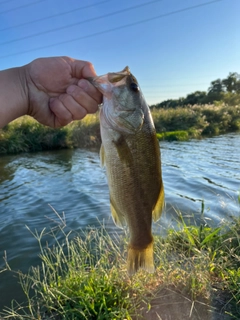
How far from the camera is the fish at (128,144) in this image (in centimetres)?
227

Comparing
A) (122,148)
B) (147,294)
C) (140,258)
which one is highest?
(122,148)

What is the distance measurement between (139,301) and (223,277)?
3.71ft

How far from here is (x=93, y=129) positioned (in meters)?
23.6

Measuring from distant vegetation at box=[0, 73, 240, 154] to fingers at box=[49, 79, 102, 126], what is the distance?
63.3 ft

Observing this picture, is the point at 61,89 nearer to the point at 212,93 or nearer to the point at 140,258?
the point at 140,258

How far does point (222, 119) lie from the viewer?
34.0 metres

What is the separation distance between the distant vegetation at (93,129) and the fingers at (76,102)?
19.3 m

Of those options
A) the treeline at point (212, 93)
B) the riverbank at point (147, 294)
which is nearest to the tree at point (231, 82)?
the treeline at point (212, 93)

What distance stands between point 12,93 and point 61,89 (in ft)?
1.36

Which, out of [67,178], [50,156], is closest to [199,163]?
[67,178]

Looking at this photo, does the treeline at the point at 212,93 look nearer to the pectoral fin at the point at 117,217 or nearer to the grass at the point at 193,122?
the grass at the point at 193,122

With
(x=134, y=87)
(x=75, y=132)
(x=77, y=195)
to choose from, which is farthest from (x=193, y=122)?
(x=134, y=87)

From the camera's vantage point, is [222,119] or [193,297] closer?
[193,297]

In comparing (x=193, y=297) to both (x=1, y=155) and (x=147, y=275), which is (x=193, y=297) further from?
(x=1, y=155)
